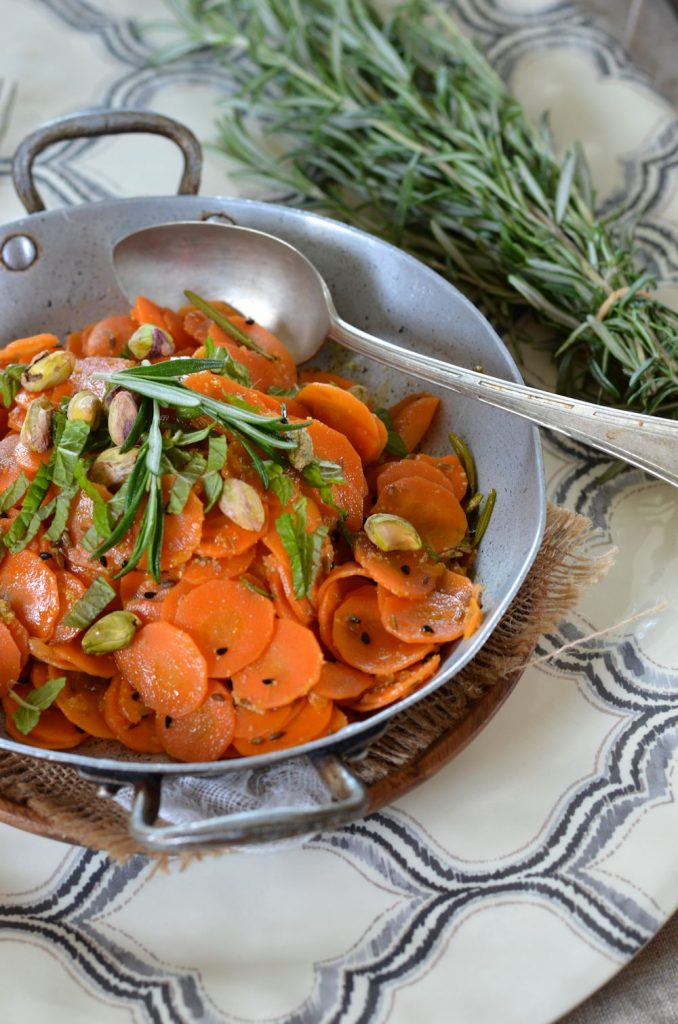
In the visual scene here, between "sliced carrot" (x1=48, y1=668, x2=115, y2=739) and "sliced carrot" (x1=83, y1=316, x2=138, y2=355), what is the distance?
0.59 m

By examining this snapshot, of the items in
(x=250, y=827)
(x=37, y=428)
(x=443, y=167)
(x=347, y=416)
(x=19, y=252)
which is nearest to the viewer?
(x=250, y=827)

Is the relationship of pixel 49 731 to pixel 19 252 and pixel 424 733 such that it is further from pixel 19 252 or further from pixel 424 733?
pixel 19 252

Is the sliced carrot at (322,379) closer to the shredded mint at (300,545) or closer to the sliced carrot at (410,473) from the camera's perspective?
the sliced carrot at (410,473)

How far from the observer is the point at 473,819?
4.65 feet

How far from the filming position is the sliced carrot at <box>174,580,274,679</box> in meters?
1.32

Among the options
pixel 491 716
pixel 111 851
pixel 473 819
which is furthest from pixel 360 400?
pixel 111 851

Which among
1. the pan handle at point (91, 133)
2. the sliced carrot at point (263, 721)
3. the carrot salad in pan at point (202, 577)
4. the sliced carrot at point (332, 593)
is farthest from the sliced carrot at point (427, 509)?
the pan handle at point (91, 133)

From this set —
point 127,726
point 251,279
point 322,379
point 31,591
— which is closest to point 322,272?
point 251,279

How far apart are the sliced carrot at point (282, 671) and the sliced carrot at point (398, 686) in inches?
3.5

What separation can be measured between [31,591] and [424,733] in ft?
1.99

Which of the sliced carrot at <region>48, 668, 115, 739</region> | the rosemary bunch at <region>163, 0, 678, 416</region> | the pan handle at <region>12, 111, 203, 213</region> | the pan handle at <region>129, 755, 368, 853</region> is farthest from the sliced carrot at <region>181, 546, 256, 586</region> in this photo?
the pan handle at <region>12, 111, 203, 213</region>

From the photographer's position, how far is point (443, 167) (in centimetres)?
201

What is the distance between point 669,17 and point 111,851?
2.68m

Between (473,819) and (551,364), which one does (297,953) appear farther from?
(551,364)
